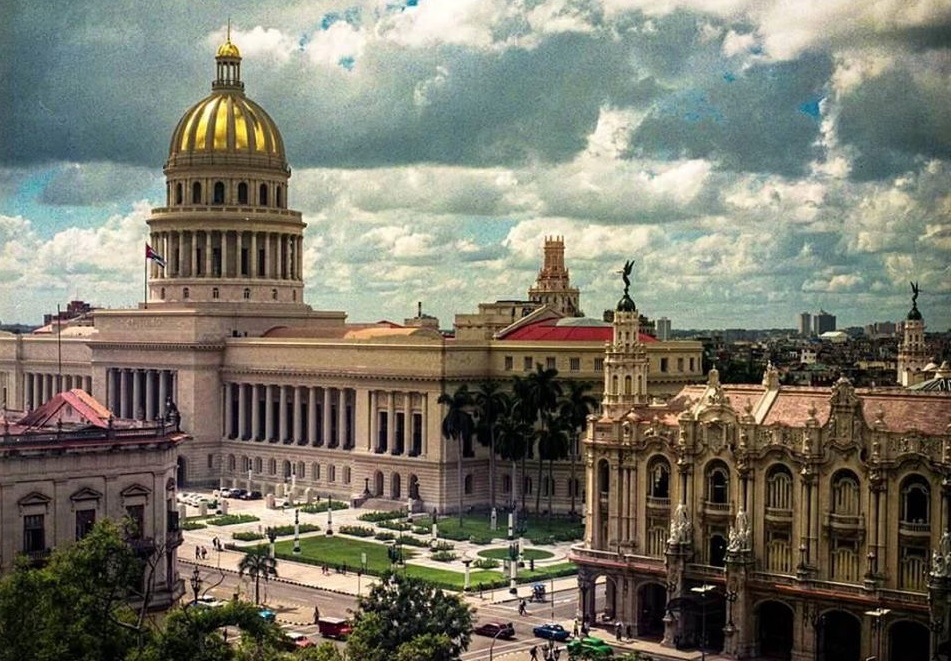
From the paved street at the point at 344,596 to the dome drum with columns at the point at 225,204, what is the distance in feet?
164

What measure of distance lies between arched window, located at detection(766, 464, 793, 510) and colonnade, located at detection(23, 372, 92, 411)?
354 ft

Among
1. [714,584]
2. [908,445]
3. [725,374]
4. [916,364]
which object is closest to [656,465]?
[714,584]

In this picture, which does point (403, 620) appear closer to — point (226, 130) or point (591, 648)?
point (591, 648)

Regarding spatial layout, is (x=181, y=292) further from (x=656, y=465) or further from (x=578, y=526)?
(x=656, y=465)

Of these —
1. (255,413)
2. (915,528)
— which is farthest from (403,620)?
(255,413)

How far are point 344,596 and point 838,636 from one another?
92.9ft

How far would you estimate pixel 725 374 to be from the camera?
156 meters

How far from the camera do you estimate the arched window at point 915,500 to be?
6906 centimetres

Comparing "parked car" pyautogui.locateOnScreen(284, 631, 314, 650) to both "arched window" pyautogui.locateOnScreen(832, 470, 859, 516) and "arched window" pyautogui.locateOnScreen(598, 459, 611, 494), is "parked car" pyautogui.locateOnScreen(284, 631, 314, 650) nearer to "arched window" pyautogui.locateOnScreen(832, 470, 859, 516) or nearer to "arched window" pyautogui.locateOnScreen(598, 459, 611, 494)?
"arched window" pyautogui.locateOnScreen(598, 459, 611, 494)

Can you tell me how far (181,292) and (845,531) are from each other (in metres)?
96.9

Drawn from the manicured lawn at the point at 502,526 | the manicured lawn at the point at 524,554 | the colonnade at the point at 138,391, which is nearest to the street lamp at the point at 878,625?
the manicured lawn at the point at 524,554

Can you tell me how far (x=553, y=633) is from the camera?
76.5m

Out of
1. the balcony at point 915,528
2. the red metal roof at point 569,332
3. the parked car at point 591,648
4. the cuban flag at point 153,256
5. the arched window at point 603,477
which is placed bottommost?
the parked car at point 591,648

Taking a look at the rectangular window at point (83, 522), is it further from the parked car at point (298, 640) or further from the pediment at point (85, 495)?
the parked car at point (298, 640)
